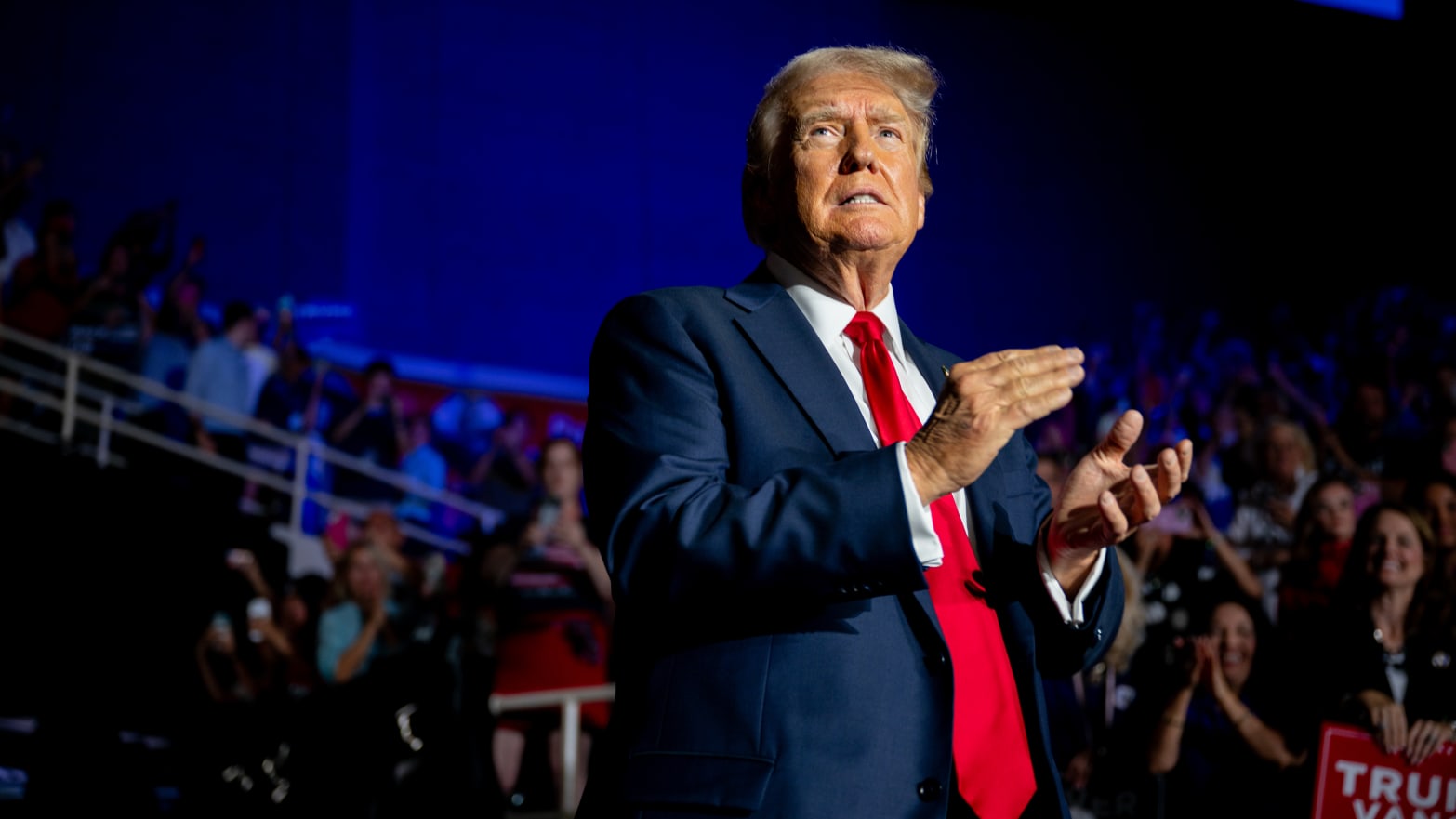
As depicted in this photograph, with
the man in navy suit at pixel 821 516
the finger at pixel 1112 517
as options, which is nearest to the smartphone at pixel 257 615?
the man in navy suit at pixel 821 516

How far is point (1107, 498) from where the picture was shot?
129 cm

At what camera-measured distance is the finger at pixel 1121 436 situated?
131cm

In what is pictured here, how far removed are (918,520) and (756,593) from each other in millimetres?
157

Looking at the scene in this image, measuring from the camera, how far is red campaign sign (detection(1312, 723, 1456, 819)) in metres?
2.80

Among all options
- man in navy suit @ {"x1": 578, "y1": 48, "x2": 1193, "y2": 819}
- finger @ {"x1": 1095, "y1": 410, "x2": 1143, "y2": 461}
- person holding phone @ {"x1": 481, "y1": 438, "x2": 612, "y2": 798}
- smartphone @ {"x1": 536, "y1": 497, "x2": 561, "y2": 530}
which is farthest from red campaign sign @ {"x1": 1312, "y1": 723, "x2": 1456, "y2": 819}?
smartphone @ {"x1": 536, "y1": 497, "x2": 561, "y2": 530}

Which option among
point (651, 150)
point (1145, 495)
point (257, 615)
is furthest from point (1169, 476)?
point (651, 150)

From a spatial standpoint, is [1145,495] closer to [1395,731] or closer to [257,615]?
[1395,731]

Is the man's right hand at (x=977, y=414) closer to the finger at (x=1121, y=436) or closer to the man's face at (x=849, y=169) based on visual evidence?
the finger at (x=1121, y=436)

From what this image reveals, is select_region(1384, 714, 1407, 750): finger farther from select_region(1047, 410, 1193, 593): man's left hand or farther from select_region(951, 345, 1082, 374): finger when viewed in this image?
select_region(951, 345, 1082, 374): finger

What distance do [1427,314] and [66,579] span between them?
7534mm

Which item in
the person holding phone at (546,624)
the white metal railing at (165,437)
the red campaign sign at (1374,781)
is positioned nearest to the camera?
the red campaign sign at (1374,781)

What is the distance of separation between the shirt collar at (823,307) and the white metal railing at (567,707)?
312 centimetres

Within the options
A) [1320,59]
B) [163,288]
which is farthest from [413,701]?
[1320,59]

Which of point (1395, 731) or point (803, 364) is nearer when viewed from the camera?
point (803, 364)
